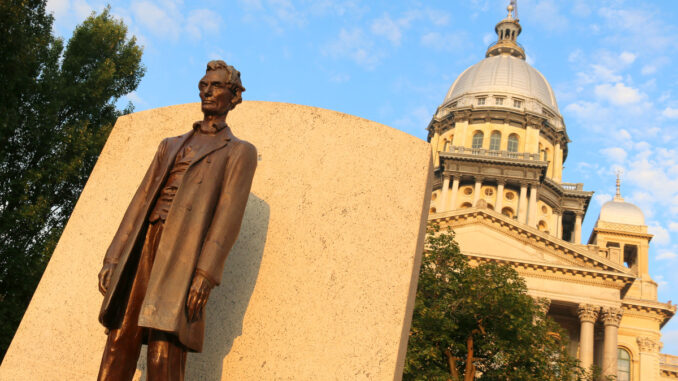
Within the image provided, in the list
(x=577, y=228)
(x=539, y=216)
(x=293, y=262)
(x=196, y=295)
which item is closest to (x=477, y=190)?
(x=539, y=216)

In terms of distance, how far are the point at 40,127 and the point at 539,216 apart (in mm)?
56727

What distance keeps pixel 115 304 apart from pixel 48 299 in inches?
78.5

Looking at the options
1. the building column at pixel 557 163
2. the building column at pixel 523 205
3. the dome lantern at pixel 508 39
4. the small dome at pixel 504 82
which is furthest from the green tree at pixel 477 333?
the dome lantern at pixel 508 39

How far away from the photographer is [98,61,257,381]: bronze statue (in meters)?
3.42

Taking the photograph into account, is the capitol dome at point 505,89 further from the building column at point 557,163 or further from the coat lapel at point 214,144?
the coat lapel at point 214,144

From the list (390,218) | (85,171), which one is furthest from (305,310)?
(85,171)

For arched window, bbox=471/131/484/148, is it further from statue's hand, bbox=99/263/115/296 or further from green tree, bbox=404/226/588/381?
statue's hand, bbox=99/263/115/296

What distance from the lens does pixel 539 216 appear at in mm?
64188

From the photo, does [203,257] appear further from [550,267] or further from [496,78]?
[496,78]

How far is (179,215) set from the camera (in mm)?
3564

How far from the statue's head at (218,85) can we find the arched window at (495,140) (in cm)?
6428

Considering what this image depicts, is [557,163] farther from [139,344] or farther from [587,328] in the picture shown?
[139,344]

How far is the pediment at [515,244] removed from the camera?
3947 cm

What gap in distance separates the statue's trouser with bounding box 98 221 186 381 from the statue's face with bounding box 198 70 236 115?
78 centimetres
